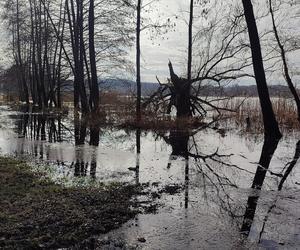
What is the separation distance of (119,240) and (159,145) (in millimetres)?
8300

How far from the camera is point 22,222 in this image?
5043mm

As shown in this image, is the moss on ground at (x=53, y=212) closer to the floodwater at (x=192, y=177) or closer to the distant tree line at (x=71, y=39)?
the floodwater at (x=192, y=177)

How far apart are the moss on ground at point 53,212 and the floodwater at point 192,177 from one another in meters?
0.33

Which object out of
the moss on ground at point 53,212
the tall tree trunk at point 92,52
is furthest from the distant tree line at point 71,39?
the moss on ground at point 53,212

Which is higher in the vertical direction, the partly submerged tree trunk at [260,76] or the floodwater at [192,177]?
the partly submerged tree trunk at [260,76]

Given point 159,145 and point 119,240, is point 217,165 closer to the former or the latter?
point 159,145

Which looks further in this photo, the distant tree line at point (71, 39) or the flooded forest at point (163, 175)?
the distant tree line at point (71, 39)

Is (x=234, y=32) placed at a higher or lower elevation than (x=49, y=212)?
higher

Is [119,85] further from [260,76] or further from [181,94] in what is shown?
[260,76]

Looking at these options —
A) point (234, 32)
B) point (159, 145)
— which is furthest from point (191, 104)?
point (159, 145)

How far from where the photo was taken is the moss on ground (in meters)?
4.60

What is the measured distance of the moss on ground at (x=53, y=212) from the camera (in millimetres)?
4598

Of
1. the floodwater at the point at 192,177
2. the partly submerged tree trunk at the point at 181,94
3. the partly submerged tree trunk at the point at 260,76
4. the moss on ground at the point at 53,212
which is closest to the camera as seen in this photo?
the moss on ground at the point at 53,212

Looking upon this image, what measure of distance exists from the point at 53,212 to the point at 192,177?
338cm
